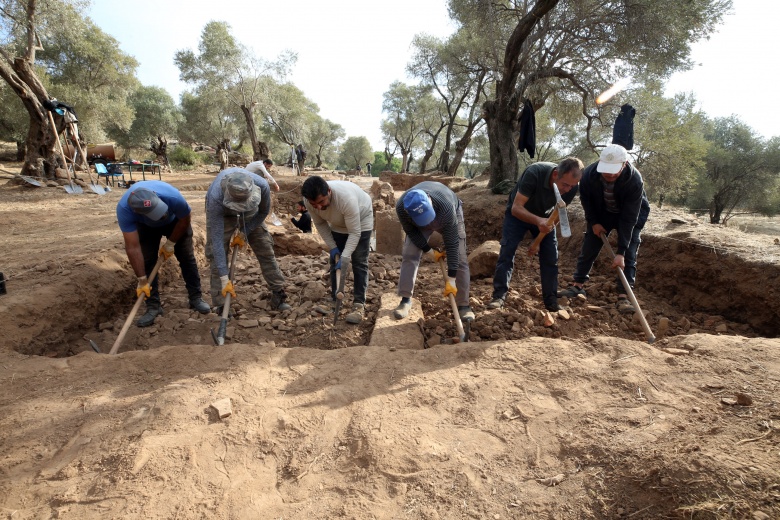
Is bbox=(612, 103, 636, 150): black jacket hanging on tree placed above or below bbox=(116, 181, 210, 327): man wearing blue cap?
above

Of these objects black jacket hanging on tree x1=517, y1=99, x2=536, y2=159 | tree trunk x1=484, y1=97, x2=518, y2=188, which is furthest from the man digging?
tree trunk x1=484, y1=97, x2=518, y2=188

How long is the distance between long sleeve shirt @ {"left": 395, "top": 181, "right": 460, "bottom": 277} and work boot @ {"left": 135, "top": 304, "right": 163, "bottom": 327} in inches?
104

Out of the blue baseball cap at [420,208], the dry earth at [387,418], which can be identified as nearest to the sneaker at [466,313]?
the dry earth at [387,418]

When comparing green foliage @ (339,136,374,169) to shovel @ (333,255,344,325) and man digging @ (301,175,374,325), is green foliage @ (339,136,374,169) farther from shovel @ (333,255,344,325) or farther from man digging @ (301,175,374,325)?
shovel @ (333,255,344,325)

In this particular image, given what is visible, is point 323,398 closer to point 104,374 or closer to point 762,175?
point 104,374

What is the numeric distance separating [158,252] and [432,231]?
2.74 meters

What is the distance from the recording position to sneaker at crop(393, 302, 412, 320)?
11.8 ft

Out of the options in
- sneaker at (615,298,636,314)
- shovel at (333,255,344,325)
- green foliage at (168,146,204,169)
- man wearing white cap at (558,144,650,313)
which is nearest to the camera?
man wearing white cap at (558,144,650,313)

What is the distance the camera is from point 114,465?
179 centimetres

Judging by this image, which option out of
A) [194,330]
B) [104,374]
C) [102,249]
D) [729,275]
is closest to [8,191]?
[102,249]

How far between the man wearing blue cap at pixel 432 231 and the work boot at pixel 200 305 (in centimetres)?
199

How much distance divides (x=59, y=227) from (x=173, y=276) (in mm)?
3095

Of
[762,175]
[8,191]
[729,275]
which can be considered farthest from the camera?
[762,175]

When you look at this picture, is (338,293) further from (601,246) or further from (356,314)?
(601,246)
